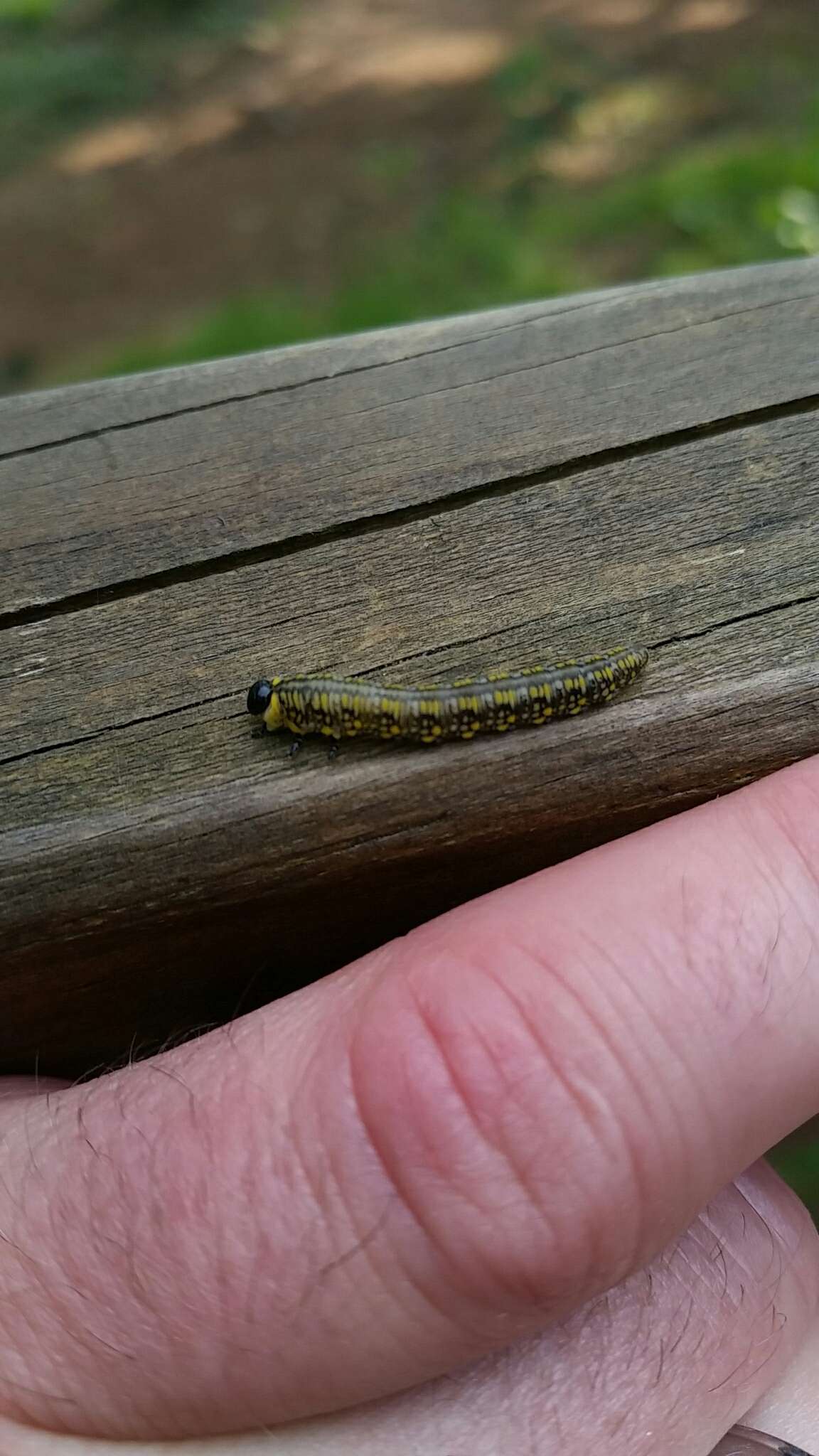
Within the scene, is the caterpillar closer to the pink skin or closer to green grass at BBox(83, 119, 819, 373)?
the pink skin

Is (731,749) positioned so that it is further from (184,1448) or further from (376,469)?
(184,1448)

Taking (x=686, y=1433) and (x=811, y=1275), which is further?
(x=811, y=1275)

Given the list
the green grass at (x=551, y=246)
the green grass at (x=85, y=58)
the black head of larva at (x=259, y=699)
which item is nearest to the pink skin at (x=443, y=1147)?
the black head of larva at (x=259, y=699)

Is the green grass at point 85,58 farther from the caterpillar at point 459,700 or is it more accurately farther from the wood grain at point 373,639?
the caterpillar at point 459,700

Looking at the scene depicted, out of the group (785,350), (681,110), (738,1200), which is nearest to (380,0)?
(681,110)

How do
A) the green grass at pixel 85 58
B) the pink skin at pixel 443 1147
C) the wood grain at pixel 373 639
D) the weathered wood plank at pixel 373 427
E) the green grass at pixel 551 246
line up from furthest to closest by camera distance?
the green grass at pixel 85 58, the green grass at pixel 551 246, the weathered wood plank at pixel 373 427, the wood grain at pixel 373 639, the pink skin at pixel 443 1147

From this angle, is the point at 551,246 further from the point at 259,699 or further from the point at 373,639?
the point at 259,699

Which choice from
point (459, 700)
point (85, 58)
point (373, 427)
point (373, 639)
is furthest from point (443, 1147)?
point (85, 58)
